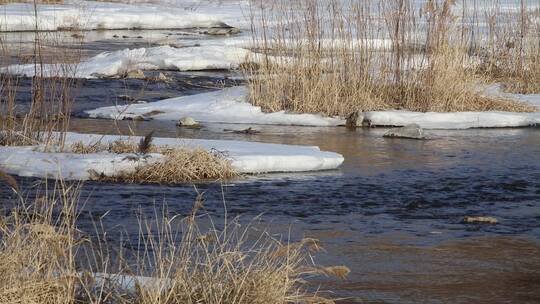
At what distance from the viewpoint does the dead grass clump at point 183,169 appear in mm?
8773

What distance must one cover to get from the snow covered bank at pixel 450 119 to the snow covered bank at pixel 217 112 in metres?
0.50

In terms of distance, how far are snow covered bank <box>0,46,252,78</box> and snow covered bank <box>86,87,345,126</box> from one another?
3.13 m

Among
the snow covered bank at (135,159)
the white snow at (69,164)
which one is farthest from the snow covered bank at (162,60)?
the white snow at (69,164)

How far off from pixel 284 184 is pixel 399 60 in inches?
193

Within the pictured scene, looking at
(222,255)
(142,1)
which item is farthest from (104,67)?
(142,1)

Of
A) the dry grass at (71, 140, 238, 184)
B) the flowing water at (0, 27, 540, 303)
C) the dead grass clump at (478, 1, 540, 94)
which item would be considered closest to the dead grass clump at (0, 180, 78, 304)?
the flowing water at (0, 27, 540, 303)

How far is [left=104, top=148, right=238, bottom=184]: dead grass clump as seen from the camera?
28.8 ft

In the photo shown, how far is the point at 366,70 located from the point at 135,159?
496 centimetres

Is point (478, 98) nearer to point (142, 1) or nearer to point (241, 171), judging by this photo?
point (241, 171)

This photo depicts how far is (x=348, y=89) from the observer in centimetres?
1311

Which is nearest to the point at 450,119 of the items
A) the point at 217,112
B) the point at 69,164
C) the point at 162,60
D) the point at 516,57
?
the point at 217,112

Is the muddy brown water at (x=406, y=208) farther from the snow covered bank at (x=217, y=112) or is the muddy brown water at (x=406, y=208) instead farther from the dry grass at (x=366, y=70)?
the dry grass at (x=366, y=70)

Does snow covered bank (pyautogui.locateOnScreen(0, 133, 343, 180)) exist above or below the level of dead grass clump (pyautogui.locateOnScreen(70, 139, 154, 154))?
below

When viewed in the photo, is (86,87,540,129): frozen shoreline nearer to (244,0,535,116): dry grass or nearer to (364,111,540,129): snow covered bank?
(364,111,540,129): snow covered bank
